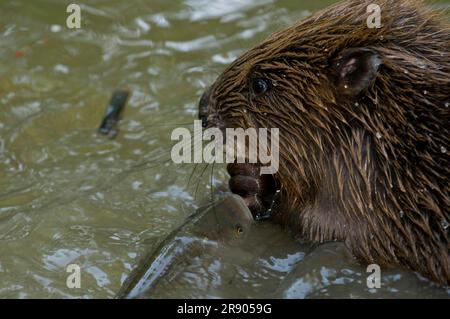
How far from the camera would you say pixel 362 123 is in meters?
3.66

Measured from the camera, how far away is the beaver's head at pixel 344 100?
142 inches

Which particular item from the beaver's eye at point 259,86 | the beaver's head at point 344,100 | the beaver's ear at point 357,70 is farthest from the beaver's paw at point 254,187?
the beaver's ear at point 357,70

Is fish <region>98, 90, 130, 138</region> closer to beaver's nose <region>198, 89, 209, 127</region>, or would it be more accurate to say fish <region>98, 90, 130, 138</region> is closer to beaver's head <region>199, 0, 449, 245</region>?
beaver's nose <region>198, 89, 209, 127</region>

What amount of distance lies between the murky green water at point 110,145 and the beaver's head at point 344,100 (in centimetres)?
31

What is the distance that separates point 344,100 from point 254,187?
62cm

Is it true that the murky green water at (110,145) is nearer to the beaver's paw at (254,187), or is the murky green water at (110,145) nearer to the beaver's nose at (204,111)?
the beaver's paw at (254,187)

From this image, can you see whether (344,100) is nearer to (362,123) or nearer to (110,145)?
(362,123)

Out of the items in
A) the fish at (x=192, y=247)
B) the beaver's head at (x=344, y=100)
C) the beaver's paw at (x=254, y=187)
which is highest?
the beaver's head at (x=344, y=100)

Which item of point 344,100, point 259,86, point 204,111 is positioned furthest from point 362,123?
point 204,111

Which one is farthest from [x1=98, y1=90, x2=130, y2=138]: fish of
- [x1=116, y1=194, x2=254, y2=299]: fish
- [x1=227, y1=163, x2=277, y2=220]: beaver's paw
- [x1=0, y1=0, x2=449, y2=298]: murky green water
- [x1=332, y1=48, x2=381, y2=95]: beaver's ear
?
[x1=332, y1=48, x2=381, y2=95]: beaver's ear

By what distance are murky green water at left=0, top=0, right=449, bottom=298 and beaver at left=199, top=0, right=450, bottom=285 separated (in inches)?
6.0
